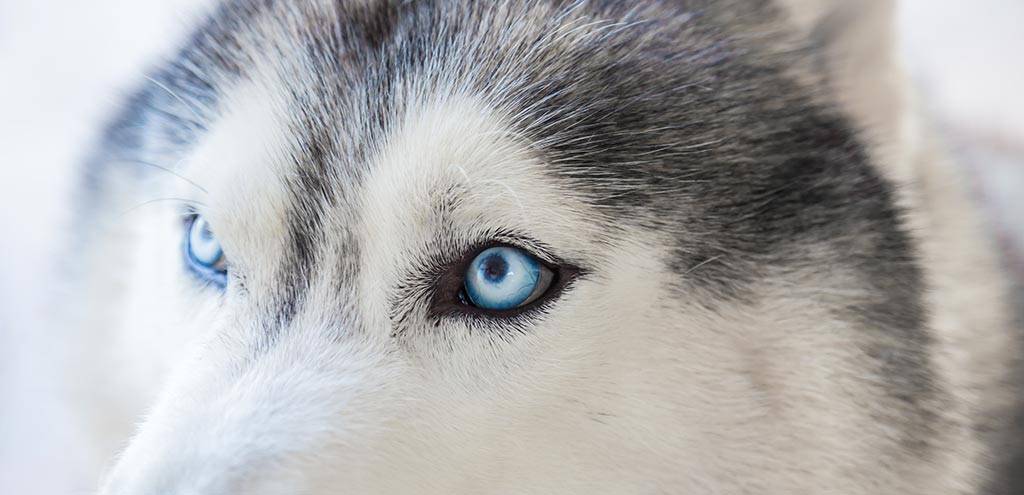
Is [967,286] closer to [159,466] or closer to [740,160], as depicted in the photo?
[740,160]

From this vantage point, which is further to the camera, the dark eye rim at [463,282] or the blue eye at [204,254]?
the blue eye at [204,254]

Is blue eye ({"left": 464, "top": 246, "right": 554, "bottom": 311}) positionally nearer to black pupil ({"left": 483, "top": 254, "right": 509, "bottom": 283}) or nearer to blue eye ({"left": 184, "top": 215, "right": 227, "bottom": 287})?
black pupil ({"left": 483, "top": 254, "right": 509, "bottom": 283})

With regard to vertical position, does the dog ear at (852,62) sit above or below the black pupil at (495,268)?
above

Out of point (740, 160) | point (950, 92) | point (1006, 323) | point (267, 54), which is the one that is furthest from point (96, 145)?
point (950, 92)

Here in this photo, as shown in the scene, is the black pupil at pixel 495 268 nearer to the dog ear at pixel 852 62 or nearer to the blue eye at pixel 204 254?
the blue eye at pixel 204 254

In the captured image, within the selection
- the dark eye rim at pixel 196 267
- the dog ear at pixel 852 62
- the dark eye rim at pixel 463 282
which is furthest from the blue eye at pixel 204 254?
the dog ear at pixel 852 62

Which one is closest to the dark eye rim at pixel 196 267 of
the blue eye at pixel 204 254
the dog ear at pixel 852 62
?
the blue eye at pixel 204 254

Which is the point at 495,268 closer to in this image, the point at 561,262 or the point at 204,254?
the point at 561,262

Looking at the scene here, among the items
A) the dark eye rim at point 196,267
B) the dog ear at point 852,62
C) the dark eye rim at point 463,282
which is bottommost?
the dark eye rim at point 196,267
